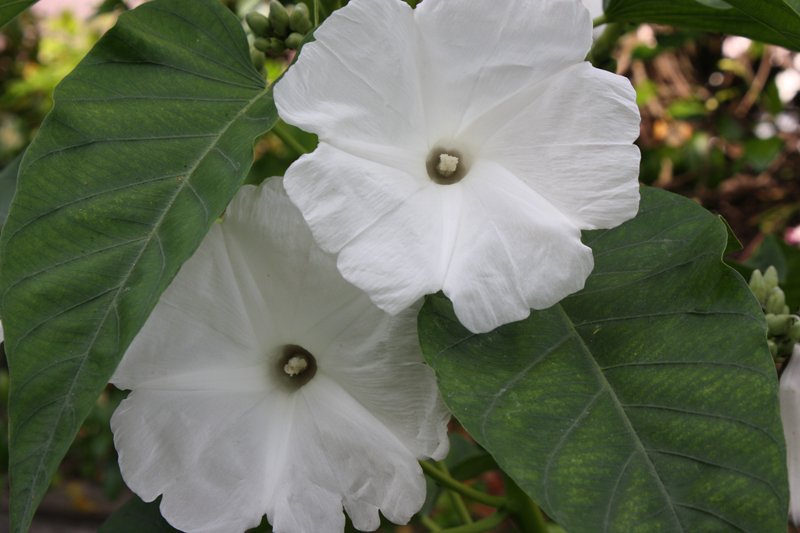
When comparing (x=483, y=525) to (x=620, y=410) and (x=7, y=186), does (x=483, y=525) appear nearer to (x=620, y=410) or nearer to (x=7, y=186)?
(x=620, y=410)

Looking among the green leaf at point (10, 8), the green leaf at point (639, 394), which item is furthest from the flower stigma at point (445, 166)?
the green leaf at point (10, 8)

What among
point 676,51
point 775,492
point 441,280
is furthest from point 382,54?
point 676,51

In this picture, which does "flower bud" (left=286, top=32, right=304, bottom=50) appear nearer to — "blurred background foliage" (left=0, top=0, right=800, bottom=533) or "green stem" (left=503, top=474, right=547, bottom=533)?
"green stem" (left=503, top=474, right=547, bottom=533)

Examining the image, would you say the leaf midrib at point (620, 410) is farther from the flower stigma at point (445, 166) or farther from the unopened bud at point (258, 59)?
the unopened bud at point (258, 59)

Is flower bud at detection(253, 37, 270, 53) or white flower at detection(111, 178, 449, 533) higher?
flower bud at detection(253, 37, 270, 53)

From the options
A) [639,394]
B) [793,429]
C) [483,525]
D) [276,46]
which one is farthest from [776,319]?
[276,46]

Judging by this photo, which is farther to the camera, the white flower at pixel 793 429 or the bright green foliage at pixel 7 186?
the bright green foliage at pixel 7 186

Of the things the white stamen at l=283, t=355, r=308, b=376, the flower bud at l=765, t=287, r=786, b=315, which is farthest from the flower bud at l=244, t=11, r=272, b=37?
the flower bud at l=765, t=287, r=786, b=315
